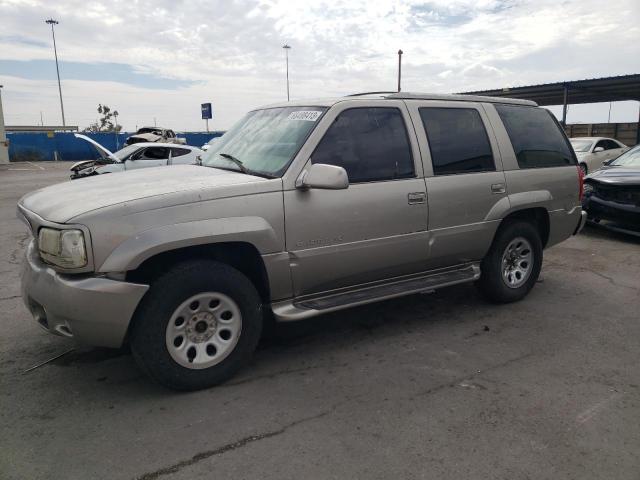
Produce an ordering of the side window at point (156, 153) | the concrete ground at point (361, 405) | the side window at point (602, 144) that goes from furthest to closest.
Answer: the side window at point (602, 144), the side window at point (156, 153), the concrete ground at point (361, 405)

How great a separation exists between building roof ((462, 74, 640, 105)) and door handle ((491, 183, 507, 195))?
16.5 meters

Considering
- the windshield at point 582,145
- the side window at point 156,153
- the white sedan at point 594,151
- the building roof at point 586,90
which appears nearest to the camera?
the side window at point 156,153

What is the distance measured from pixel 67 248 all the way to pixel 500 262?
12.2ft

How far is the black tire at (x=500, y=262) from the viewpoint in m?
4.78

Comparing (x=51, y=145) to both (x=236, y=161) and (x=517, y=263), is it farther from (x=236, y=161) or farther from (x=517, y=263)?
(x=517, y=263)

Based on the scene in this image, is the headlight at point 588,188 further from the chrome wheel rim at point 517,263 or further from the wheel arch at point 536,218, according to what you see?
the chrome wheel rim at point 517,263

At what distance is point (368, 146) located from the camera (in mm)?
3900

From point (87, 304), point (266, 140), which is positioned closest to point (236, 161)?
point (266, 140)

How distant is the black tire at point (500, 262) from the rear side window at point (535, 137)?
62 centimetres

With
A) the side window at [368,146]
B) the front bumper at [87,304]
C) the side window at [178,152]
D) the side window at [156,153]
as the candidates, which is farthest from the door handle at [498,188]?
the side window at [156,153]

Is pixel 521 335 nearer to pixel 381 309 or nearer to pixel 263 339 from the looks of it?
pixel 381 309

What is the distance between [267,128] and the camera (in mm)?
4059

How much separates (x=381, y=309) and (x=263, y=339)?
128cm

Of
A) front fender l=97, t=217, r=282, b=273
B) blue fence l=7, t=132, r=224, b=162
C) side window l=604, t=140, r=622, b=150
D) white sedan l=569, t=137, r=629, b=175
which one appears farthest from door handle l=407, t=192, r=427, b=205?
blue fence l=7, t=132, r=224, b=162
